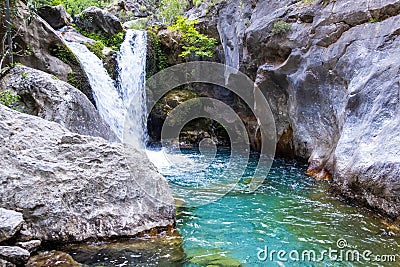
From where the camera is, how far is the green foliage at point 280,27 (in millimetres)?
10000

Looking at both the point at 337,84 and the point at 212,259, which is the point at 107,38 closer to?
the point at 337,84

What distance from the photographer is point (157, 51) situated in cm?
1638

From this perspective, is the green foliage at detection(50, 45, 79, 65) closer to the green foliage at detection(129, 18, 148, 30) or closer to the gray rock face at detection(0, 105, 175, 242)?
the gray rock face at detection(0, 105, 175, 242)

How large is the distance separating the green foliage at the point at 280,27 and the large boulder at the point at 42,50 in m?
6.77

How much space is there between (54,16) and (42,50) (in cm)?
482

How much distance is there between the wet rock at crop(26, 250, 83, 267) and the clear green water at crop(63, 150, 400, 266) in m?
0.13

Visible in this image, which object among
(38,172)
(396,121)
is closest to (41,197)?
(38,172)

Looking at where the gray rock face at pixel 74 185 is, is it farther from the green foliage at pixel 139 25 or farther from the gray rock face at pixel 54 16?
the green foliage at pixel 139 25

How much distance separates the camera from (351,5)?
8133 mm

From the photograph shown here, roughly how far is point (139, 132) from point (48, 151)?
9.42 metres

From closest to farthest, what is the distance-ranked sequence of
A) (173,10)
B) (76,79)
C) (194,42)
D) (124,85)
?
(76,79), (124,85), (194,42), (173,10)

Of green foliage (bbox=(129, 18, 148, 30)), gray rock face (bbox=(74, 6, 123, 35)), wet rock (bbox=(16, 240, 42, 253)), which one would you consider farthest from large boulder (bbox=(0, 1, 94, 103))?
green foliage (bbox=(129, 18, 148, 30))

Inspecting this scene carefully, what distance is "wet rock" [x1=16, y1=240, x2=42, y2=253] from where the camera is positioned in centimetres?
347

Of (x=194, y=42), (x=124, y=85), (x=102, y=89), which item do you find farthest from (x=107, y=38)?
(x=102, y=89)
